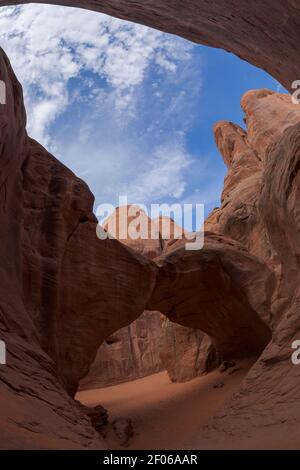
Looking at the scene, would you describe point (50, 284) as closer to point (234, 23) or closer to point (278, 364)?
point (278, 364)

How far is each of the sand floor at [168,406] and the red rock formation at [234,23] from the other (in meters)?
7.84

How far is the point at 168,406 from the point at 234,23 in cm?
1121

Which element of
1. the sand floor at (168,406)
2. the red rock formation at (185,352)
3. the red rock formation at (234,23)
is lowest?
the sand floor at (168,406)

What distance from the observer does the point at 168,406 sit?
49.3ft

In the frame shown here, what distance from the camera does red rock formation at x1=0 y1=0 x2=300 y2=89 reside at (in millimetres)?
7348

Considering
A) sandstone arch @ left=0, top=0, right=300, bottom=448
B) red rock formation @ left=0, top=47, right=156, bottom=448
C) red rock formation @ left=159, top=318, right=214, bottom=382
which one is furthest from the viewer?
red rock formation @ left=159, top=318, right=214, bottom=382

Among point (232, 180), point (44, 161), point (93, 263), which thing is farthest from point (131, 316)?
point (232, 180)

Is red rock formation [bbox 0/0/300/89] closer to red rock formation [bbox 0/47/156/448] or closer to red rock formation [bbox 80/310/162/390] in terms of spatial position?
red rock formation [bbox 0/47/156/448]

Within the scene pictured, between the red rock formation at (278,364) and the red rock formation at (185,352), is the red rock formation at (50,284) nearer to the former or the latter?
the red rock formation at (278,364)

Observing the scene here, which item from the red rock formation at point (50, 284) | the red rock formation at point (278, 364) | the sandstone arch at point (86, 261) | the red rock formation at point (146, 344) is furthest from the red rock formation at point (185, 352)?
the red rock formation at point (278, 364)

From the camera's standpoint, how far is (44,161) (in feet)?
40.9

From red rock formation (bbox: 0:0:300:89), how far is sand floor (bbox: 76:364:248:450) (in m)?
7.84

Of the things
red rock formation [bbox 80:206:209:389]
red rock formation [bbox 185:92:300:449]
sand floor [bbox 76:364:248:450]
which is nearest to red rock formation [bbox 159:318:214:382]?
red rock formation [bbox 80:206:209:389]

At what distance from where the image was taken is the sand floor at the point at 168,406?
11995 millimetres
